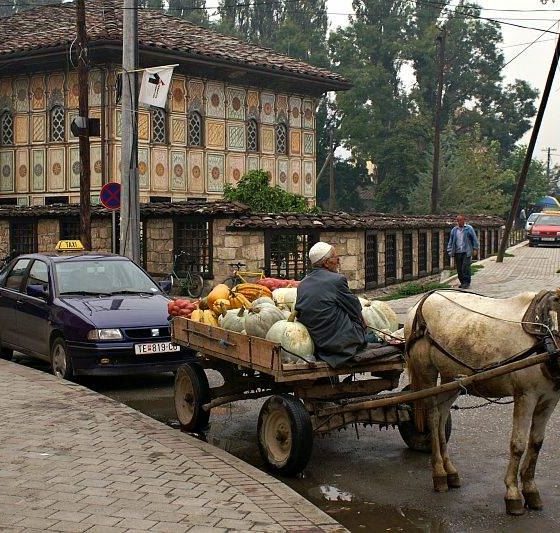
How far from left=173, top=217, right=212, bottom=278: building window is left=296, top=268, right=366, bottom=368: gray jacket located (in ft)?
54.6

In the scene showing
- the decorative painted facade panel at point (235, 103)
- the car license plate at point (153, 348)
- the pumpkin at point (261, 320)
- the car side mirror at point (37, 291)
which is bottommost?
the car license plate at point (153, 348)

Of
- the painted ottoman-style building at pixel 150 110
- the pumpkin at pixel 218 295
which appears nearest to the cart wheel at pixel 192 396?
the pumpkin at pixel 218 295

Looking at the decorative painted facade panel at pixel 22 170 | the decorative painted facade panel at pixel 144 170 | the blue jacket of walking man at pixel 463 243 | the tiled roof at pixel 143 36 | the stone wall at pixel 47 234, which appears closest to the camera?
the blue jacket of walking man at pixel 463 243

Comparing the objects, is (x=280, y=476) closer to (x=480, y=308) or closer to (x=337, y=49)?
(x=480, y=308)

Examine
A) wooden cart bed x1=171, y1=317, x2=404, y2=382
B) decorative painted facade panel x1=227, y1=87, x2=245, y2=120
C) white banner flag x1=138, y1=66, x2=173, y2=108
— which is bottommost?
wooden cart bed x1=171, y1=317, x2=404, y2=382

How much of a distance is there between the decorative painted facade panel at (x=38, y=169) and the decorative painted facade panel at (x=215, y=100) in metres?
5.95

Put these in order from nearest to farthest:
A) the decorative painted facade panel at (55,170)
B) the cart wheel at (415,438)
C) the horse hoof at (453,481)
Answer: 1. the horse hoof at (453,481)
2. the cart wheel at (415,438)
3. the decorative painted facade panel at (55,170)

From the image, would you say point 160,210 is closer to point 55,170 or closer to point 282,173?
point 55,170

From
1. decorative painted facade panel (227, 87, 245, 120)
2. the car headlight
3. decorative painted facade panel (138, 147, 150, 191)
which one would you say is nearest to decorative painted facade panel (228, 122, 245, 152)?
decorative painted facade panel (227, 87, 245, 120)

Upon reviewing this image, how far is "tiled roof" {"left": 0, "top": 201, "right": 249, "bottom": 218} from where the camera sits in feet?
79.4

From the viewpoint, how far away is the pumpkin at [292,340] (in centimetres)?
773

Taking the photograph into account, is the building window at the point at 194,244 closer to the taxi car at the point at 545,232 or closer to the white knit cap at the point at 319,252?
the white knit cap at the point at 319,252

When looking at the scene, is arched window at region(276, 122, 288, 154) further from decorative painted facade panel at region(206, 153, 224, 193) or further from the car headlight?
the car headlight

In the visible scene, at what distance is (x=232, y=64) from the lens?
34.2m
